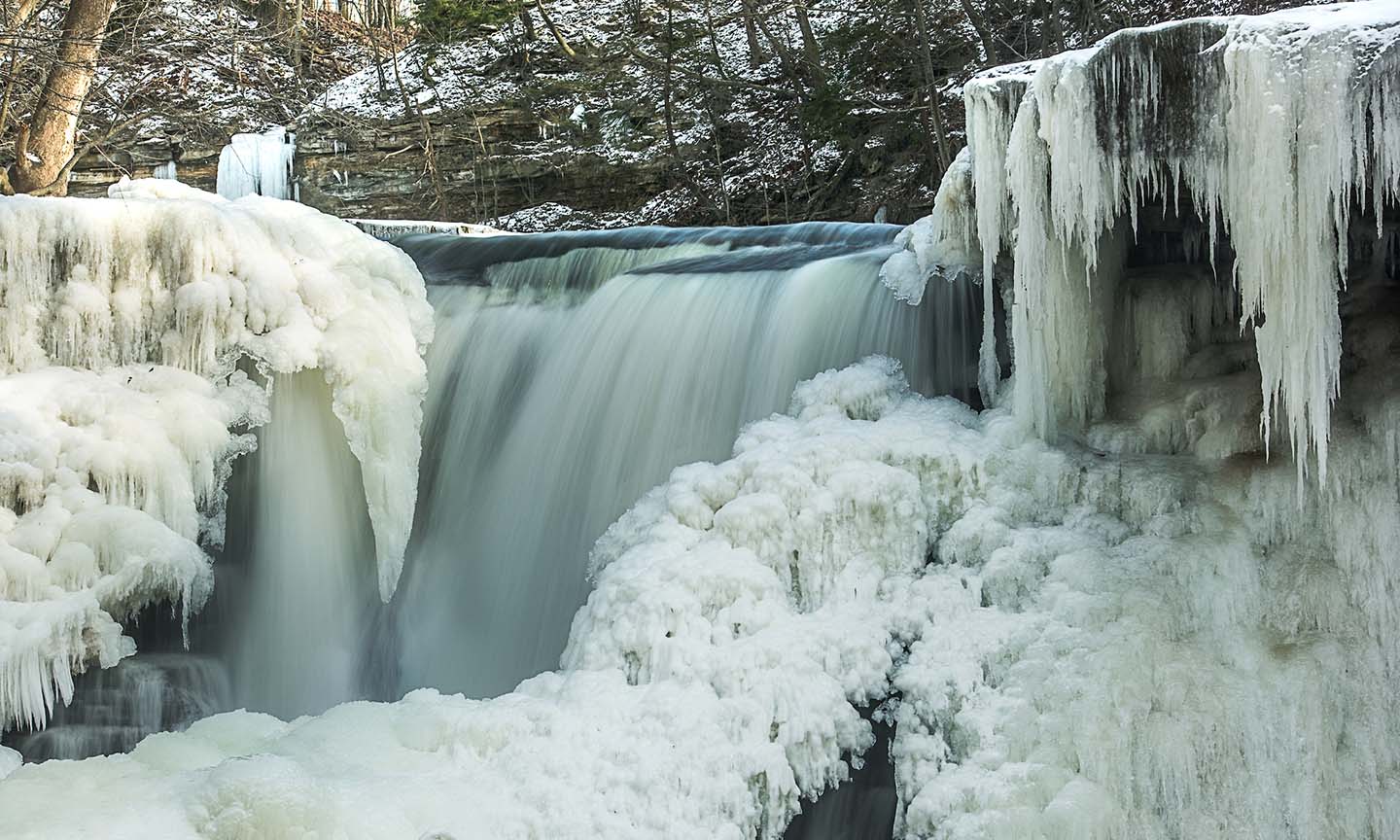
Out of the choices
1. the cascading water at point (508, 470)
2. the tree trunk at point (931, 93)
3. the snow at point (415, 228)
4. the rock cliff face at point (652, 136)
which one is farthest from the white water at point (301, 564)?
the rock cliff face at point (652, 136)

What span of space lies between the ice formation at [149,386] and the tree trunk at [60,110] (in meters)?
2.40

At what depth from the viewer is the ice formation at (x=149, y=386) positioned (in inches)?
190

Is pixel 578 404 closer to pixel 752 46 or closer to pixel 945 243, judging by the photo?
pixel 945 243

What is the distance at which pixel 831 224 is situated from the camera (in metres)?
8.85

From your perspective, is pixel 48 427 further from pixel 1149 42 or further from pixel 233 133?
pixel 233 133

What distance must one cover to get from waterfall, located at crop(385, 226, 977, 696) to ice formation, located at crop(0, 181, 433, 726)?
1.46ft

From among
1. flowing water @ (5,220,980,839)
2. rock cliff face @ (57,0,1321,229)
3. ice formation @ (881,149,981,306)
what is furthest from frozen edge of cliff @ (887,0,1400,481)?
rock cliff face @ (57,0,1321,229)

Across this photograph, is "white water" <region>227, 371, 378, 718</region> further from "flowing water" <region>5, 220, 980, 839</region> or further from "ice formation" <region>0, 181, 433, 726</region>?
"ice formation" <region>0, 181, 433, 726</region>

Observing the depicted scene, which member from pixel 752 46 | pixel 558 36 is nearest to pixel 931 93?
pixel 752 46

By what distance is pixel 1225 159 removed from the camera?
4227mm

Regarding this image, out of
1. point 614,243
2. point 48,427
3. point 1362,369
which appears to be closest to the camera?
point 1362,369

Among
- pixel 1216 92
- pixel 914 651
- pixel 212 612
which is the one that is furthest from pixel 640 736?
pixel 1216 92

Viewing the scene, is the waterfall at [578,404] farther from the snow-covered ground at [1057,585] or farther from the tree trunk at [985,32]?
the tree trunk at [985,32]

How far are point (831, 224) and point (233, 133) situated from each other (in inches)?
438
